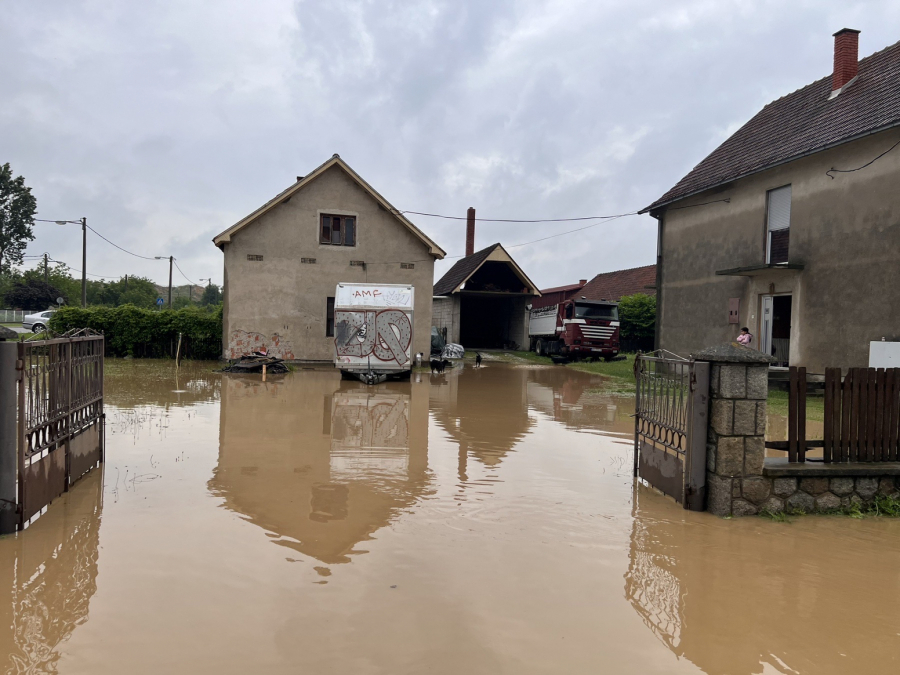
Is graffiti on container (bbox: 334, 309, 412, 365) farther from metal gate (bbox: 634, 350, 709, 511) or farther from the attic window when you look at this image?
metal gate (bbox: 634, 350, 709, 511)

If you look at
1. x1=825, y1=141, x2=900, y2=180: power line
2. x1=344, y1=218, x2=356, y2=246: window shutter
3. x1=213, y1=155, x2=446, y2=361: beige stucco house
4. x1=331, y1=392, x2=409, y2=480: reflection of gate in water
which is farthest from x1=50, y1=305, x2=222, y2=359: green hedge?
x1=825, y1=141, x2=900, y2=180: power line

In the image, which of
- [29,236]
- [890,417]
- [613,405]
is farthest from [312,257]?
[29,236]

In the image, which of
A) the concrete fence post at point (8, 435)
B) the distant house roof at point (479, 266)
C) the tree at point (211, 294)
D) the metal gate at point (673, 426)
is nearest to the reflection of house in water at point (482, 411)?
the metal gate at point (673, 426)

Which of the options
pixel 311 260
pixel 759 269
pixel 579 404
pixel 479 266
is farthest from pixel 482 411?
pixel 479 266

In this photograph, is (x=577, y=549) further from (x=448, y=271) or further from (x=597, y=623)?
(x=448, y=271)

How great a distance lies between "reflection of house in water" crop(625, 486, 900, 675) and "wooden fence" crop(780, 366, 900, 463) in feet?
2.60

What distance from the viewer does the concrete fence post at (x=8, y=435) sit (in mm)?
5691

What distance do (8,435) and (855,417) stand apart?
779 centimetres

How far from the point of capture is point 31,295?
5972cm

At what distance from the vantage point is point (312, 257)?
26078mm

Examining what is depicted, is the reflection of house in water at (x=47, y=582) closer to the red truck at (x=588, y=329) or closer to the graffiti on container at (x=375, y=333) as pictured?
the graffiti on container at (x=375, y=333)

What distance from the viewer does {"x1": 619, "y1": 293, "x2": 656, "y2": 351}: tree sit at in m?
35.2

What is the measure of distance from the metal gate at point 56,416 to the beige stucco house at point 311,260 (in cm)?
1757

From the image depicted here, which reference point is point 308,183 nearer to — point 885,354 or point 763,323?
point 763,323
